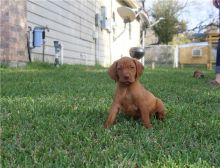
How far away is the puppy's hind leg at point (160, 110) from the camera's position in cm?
280

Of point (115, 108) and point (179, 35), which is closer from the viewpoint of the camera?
point (115, 108)

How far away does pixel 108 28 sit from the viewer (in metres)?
17.4

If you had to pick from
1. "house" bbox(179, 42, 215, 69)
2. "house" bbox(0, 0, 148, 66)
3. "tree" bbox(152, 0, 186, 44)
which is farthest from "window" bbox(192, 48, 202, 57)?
"tree" bbox(152, 0, 186, 44)

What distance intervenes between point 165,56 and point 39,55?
51.8ft

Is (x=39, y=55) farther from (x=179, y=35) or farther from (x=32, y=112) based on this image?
(x=179, y=35)

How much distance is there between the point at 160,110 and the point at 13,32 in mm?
6232

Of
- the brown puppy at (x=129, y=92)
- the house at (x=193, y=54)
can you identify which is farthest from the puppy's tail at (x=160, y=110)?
the house at (x=193, y=54)

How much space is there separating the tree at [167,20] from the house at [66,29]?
12336mm

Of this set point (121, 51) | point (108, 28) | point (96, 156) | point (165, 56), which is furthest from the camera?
point (165, 56)

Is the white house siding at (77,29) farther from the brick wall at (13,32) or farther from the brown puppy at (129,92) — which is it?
the brown puppy at (129,92)

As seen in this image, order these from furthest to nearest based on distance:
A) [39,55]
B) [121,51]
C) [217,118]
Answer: [121,51]
[39,55]
[217,118]

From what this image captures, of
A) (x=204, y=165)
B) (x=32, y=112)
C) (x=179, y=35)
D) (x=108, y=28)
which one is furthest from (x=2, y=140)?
(x=179, y=35)

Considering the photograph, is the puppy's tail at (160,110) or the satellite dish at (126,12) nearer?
the puppy's tail at (160,110)

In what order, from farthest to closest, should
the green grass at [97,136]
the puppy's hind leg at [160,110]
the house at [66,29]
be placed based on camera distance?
1. the house at [66,29]
2. the puppy's hind leg at [160,110]
3. the green grass at [97,136]
